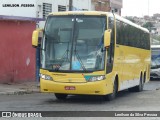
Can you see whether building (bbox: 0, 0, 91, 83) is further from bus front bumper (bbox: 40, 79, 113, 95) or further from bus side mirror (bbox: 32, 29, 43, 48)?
bus front bumper (bbox: 40, 79, 113, 95)

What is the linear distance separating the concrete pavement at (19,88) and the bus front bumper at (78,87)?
496cm

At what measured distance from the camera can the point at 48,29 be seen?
17109 millimetres

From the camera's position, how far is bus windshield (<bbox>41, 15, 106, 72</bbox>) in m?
16.5

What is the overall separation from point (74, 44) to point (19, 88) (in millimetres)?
7321

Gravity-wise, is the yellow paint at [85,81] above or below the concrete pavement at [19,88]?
above

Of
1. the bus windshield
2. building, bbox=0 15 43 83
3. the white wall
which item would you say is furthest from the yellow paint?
the white wall

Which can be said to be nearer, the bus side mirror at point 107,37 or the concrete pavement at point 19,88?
the bus side mirror at point 107,37

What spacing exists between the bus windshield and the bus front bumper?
1.60 ft

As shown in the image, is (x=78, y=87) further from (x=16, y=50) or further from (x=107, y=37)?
(x=16, y=50)

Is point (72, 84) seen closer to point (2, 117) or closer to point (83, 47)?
point (83, 47)

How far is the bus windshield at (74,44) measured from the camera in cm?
1653

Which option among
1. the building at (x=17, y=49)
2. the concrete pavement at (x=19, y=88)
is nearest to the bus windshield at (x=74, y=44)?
the concrete pavement at (x=19, y=88)

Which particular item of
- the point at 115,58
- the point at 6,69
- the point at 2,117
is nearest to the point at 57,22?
the point at 115,58

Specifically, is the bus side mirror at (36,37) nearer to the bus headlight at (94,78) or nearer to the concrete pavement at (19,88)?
the bus headlight at (94,78)
